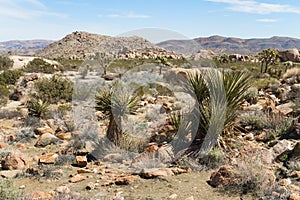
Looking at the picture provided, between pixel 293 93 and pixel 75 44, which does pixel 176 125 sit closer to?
pixel 293 93

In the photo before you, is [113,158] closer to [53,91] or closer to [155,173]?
[155,173]

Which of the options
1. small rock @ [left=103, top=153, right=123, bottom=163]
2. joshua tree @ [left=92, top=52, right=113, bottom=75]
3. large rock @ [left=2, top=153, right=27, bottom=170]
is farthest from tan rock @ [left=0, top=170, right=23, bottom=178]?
joshua tree @ [left=92, top=52, right=113, bottom=75]

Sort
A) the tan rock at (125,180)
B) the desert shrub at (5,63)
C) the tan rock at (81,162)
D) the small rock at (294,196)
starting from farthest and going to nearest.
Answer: the desert shrub at (5,63) → the tan rock at (81,162) → the tan rock at (125,180) → the small rock at (294,196)

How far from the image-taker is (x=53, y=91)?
1544 cm

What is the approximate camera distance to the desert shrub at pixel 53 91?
1506 centimetres

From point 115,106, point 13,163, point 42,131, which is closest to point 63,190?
point 13,163

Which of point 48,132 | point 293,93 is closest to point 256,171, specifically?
point 48,132

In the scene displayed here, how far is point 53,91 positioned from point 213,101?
1030 cm

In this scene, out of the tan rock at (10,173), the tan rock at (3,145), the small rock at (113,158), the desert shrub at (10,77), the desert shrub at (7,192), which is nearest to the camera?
the desert shrub at (7,192)

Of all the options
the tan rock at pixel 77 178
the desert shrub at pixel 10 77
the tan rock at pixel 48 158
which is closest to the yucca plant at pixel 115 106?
the tan rock at pixel 48 158

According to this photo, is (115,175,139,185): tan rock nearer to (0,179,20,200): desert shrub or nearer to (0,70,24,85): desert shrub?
(0,179,20,200): desert shrub

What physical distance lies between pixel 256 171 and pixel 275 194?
0.47 m

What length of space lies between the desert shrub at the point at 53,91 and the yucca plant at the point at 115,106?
25.3 feet

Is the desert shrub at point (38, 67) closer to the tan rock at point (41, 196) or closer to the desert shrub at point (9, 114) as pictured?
the desert shrub at point (9, 114)
